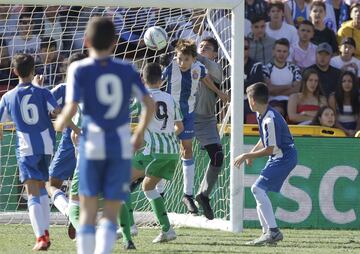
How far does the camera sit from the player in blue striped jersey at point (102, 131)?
6.51m

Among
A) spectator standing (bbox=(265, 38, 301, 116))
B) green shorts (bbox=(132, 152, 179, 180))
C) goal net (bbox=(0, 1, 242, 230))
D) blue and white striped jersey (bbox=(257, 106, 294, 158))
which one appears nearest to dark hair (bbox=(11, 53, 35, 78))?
green shorts (bbox=(132, 152, 179, 180))

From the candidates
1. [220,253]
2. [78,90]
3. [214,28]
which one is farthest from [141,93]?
[214,28]

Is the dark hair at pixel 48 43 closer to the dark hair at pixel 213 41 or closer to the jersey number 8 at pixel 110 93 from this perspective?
the dark hair at pixel 213 41

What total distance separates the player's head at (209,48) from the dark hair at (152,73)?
2.90 metres

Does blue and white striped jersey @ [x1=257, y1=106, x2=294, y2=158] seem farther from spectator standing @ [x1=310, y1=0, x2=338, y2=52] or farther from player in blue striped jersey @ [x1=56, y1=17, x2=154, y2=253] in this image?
spectator standing @ [x1=310, y1=0, x2=338, y2=52]

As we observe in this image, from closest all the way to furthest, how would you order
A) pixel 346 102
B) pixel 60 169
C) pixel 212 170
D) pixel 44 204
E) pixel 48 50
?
pixel 44 204 < pixel 60 169 < pixel 212 170 < pixel 48 50 < pixel 346 102

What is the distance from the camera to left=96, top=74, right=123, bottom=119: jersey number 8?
651 centimetres

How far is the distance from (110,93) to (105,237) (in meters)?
0.95

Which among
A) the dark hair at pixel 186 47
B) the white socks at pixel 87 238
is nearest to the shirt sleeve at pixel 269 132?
the dark hair at pixel 186 47

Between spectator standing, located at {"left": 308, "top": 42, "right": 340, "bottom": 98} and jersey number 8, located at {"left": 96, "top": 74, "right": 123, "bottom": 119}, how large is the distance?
28.9 ft

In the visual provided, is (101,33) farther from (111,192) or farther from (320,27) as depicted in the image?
(320,27)

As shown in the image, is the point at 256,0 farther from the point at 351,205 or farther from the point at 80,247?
the point at 80,247

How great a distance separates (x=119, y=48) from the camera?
1288cm

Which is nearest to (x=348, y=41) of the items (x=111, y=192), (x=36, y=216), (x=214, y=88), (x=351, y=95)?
(x=351, y=95)
